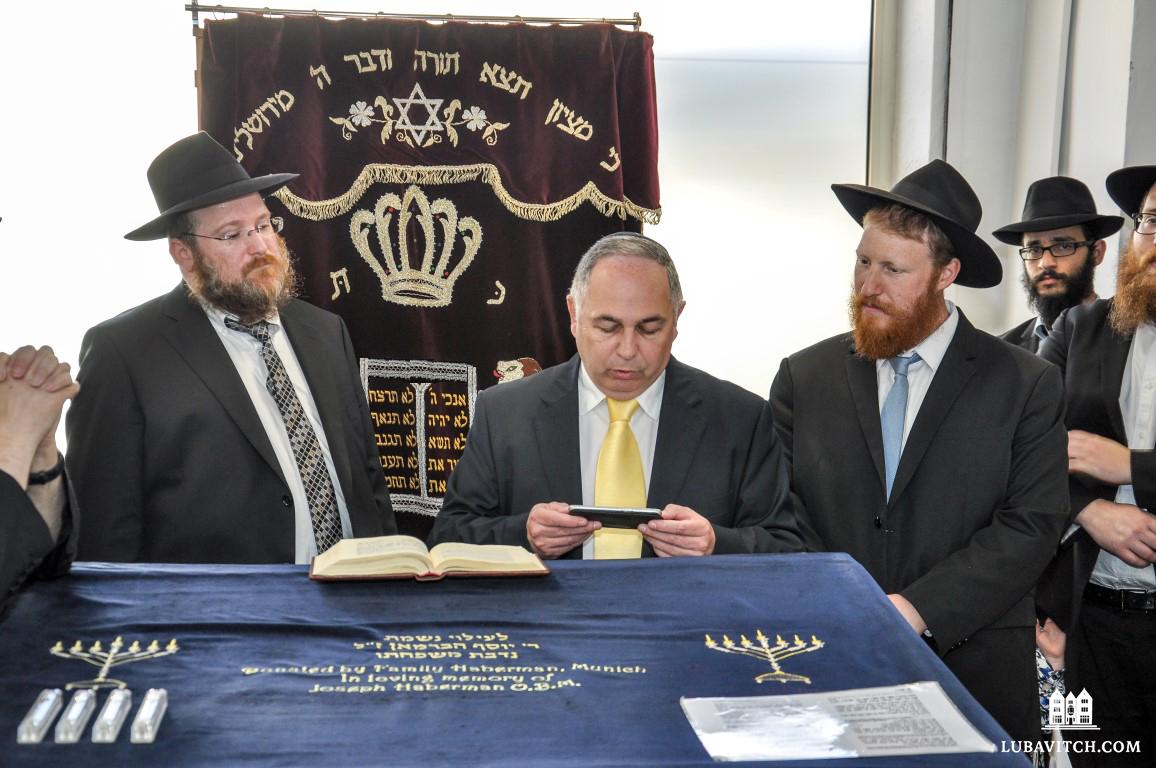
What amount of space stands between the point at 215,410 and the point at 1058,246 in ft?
10.6

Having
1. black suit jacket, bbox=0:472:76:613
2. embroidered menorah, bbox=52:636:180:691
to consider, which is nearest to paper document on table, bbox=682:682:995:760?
embroidered menorah, bbox=52:636:180:691

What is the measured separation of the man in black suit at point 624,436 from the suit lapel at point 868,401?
0.27 meters

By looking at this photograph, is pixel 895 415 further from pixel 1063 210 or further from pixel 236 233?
pixel 236 233

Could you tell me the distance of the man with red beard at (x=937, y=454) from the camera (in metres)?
2.84

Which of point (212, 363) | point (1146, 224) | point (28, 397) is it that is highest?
point (1146, 224)

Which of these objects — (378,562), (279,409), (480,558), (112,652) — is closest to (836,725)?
(480,558)

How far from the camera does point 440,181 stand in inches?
171

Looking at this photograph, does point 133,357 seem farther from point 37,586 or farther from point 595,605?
point 595,605

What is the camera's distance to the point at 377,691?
65.9 inches

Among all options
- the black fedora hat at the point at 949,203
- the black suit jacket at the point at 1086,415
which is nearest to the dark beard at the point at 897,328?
the black fedora hat at the point at 949,203

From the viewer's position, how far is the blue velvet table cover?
4.91ft

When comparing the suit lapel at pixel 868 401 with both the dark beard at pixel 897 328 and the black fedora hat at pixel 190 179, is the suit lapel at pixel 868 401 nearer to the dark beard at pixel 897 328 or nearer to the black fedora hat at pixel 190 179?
the dark beard at pixel 897 328

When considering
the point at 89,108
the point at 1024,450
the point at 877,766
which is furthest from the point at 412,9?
the point at 877,766

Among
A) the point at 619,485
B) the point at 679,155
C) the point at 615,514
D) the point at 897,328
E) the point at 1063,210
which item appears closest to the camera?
the point at 615,514
